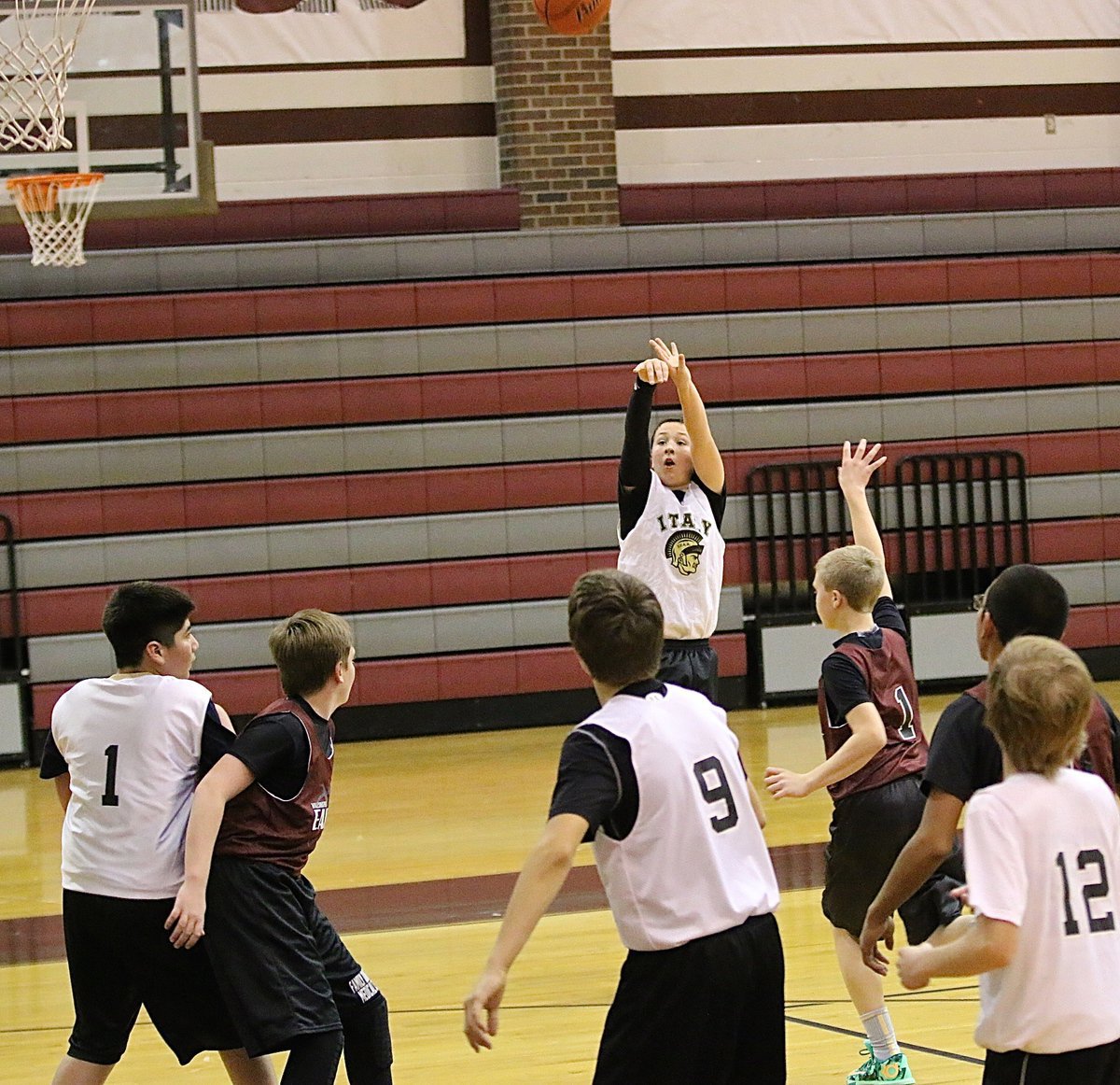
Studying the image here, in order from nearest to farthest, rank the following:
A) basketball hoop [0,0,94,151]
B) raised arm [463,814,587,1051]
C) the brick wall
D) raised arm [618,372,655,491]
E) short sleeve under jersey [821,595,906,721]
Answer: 1. raised arm [463,814,587,1051]
2. short sleeve under jersey [821,595,906,721]
3. raised arm [618,372,655,491]
4. basketball hoop [0,0,94,151]
5. the brick wall

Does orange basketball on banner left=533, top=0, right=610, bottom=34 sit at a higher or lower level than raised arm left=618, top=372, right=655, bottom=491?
higher

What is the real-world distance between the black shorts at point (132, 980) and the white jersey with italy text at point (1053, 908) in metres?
1.85

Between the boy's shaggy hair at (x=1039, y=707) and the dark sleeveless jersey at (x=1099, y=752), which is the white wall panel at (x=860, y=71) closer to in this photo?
the dark sleeveless jersey at (x=1099, y=752)

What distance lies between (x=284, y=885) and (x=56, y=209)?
6619mm

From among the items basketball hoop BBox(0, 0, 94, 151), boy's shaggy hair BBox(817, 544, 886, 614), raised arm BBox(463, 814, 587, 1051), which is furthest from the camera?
basketball hoop BBox(0, 0, 94, 151)

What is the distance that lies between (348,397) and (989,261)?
14.2 ft

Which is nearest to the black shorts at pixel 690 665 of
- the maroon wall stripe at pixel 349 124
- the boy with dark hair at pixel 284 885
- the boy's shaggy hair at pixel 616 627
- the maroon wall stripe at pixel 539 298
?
the boy with dark hair at pixel 284 885

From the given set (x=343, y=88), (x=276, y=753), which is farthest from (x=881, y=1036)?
(x=343, y=88)

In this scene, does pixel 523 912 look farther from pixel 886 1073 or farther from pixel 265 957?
pixel 886 1073

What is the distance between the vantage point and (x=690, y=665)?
5.84m

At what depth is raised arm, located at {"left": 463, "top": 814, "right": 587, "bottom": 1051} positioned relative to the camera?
275cm

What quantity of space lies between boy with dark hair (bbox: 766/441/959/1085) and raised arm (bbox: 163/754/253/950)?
1.52m

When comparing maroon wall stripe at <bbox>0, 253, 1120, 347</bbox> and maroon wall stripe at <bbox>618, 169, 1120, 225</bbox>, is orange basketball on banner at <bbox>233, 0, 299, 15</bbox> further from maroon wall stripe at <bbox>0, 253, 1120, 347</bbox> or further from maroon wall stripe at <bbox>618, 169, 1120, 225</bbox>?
maroon wall stripe at <bbox>618, 169, 1120, 225</bbox>

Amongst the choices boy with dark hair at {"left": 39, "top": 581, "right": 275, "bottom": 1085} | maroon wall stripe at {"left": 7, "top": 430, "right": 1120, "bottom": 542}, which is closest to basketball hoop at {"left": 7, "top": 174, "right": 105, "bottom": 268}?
maroon wall stripe at {"left": 7, "top": 430, "right": 1120, "bottom": 542}
